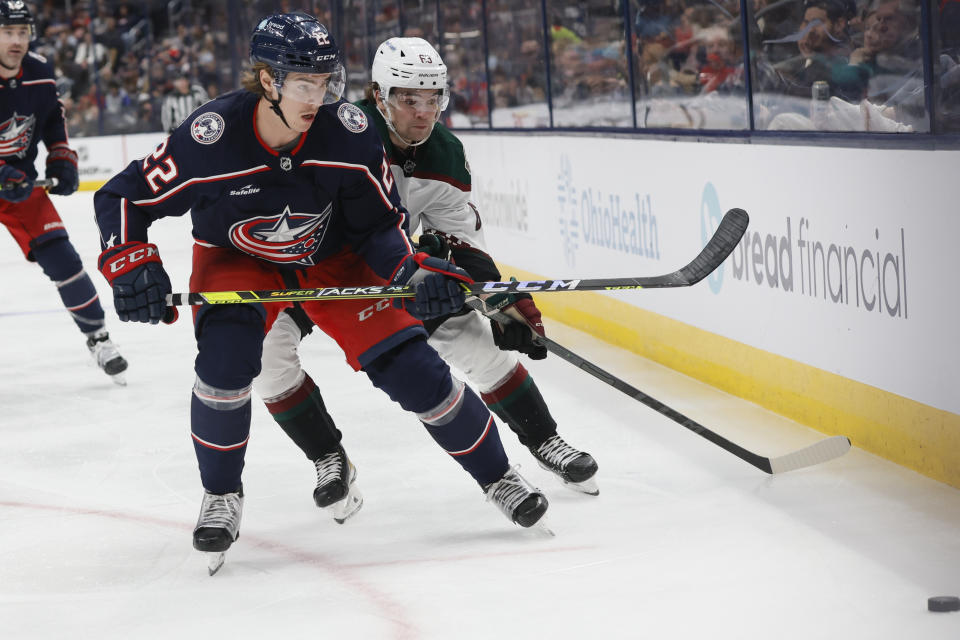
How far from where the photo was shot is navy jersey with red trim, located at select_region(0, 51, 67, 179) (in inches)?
184

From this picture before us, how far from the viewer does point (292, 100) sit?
2430 millimetres

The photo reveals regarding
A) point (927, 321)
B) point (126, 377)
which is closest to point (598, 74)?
point (126, 377)

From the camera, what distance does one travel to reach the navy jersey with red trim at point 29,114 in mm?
4684

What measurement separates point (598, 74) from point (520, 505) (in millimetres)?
3059

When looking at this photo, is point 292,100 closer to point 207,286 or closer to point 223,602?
point 207,286

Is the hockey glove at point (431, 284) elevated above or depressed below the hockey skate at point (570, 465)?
above

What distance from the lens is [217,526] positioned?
2.61m

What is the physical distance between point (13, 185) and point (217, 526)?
94.0 inches

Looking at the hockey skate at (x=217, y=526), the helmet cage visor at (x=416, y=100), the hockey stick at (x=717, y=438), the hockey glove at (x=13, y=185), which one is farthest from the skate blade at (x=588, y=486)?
the hockey glove at (x=13, y=185)

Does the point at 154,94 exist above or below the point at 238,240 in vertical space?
above

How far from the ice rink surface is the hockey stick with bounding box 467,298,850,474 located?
0.04 meters

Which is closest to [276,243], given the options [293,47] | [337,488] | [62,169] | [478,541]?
[293,47]

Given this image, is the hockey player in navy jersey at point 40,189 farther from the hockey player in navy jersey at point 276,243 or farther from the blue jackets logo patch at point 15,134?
the hockey player in navy jersey at point 276,243

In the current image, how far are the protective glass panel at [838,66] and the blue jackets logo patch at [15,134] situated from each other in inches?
103
